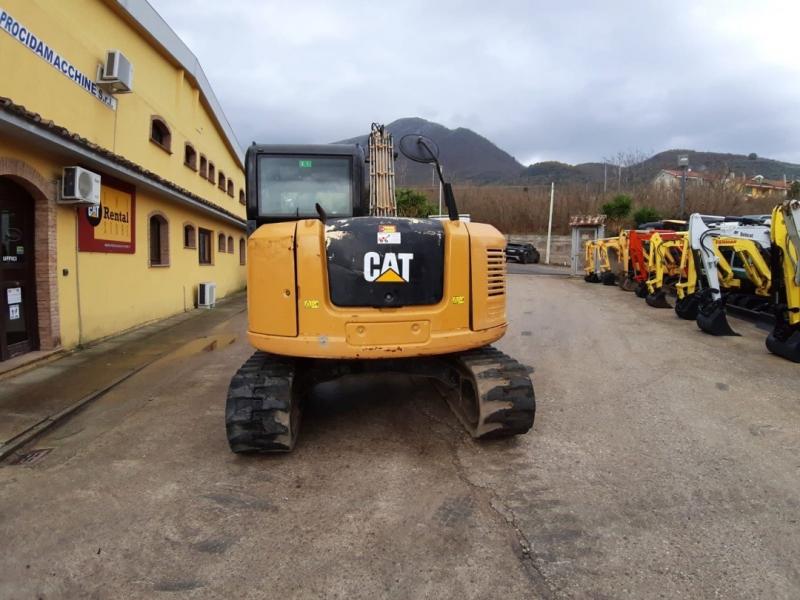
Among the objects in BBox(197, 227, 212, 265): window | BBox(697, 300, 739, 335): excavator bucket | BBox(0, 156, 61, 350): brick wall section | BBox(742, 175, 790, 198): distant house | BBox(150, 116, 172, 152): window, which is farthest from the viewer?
BBox(742, 175, 790, 198): distant house

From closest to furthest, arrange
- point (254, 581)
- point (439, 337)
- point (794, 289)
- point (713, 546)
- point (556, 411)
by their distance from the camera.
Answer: point (254, 581), point (713, 546), point (439, 337), point (556, 411), point (794, 289)

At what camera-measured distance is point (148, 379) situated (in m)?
6.20

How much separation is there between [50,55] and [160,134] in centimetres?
495

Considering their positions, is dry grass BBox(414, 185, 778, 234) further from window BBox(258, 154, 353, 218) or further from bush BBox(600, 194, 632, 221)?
window BBox(258, 154, 353, 218)

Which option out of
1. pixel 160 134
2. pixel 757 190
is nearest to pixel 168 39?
pixel 160 134

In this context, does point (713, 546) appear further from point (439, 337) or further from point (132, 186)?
point (132, 186)

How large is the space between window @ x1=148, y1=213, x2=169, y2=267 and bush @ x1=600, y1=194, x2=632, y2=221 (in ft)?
96.5

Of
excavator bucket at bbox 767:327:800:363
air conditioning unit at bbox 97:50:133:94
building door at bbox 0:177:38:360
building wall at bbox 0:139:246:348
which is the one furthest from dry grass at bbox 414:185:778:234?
building door at bbox 0:177:38:360

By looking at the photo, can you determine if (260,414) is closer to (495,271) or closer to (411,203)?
(495,271)

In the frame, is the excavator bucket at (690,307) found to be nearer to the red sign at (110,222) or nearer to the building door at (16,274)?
the red sign at (110,222)

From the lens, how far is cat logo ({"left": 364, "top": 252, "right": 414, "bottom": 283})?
11.8 ft

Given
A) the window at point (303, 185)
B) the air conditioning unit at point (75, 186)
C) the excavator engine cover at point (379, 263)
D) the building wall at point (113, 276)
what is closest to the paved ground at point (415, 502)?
the excavator engine cover at point (379, 263)

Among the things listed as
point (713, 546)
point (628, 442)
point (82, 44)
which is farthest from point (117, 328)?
point (713, 546)

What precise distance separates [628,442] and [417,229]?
2359 millimetres
